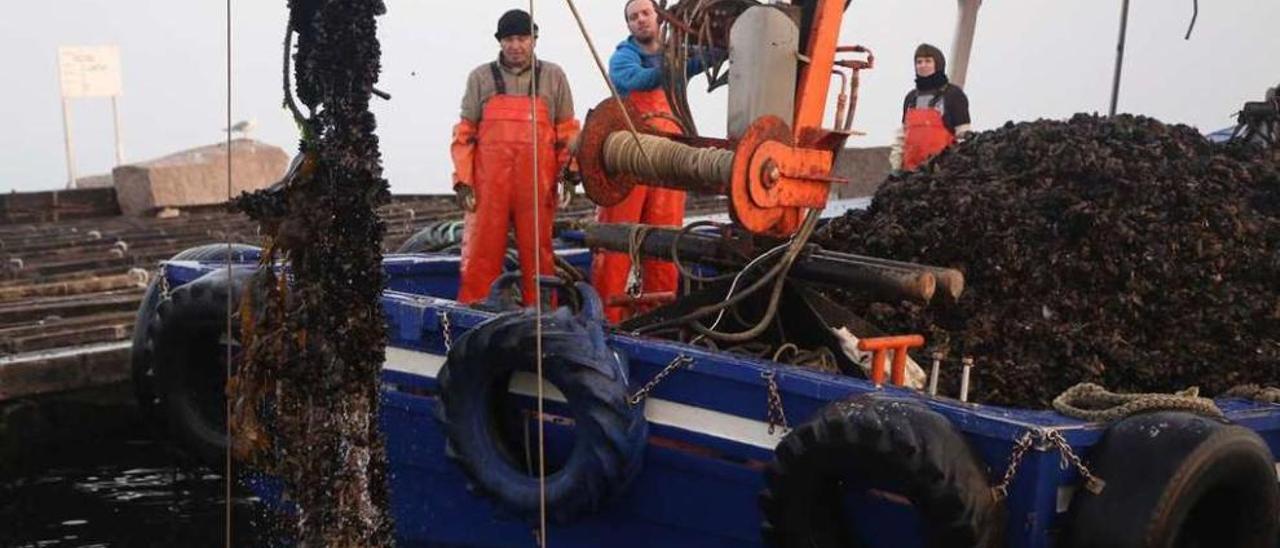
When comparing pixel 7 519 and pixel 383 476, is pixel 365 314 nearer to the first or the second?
pixel 383 476

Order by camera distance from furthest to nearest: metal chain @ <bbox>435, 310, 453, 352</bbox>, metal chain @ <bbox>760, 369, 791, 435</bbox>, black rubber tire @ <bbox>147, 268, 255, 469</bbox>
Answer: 1. black rubber tire @ <bbox>147, 268, 255, 469</bbox>
2. metal chain @ <bbox>435, 310, 453, 352</bbox>
3. metal chain @ <bbox>760, 369, 791, 435</bbox>

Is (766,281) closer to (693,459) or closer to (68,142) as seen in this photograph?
(693,459)

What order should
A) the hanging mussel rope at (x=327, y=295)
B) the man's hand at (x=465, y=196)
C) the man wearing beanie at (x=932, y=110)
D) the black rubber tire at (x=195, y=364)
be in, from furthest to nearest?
the man wearing beanie at (x=932, y=110) → the man's hand at (x=465, y=196) → the black rubber tire at (x=195, y=364) → the hanging mussel rope at (x=327, y=295)

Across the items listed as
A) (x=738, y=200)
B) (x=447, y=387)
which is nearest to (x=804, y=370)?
(x=738, y=200)

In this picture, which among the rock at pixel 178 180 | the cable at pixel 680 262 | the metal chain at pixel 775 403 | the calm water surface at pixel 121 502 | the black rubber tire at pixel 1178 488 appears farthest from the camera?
the rock at pixel 178 180

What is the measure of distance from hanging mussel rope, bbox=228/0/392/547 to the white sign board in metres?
19.0

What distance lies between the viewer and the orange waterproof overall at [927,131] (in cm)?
991

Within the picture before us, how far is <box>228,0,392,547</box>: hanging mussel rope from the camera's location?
12.7 feet

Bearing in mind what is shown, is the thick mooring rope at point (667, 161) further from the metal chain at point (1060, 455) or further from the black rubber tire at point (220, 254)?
the black rubber tire at point (220, 254)

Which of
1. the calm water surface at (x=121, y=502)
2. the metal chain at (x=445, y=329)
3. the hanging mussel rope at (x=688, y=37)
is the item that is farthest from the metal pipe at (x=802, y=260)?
the calm water surface at (x=121, y=502)

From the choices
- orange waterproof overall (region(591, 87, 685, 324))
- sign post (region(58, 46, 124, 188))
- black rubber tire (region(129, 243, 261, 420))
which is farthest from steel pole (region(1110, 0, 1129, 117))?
sign post (region(58, 46, 124, 188))

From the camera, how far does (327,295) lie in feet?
12.8

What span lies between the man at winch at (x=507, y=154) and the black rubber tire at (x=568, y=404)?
4.04 feet

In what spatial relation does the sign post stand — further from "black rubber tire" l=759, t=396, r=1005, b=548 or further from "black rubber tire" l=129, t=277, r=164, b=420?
"black rubber tire" l=759, t=396, r=1005, b=548
